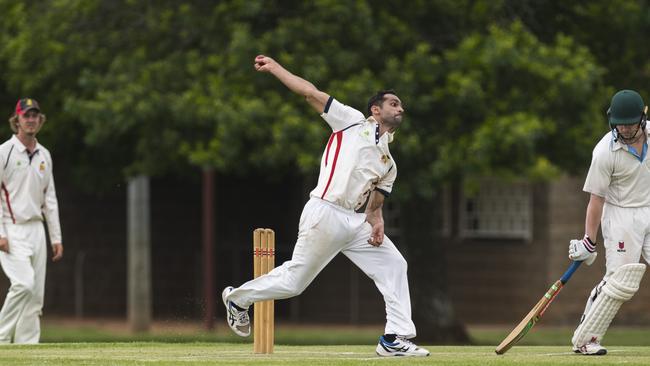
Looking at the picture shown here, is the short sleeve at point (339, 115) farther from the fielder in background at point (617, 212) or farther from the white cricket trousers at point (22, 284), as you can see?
the white cricket trousers at point (22, 284)

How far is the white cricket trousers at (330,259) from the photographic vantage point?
10.5 m

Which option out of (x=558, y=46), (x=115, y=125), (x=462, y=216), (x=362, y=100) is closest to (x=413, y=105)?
(x=362, y=100)

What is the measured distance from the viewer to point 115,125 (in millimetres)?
18828

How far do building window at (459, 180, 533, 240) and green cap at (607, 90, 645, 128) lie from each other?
1414 cm

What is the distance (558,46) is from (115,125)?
5700 millimetres

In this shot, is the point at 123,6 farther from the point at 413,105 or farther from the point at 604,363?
the point at 604,363

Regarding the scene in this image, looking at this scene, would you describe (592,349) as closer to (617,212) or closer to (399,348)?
(617,212)

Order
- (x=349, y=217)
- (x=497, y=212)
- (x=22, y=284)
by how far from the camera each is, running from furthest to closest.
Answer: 1. (x=497, y=212)
2. (x=22, y=284)
3. (x=349, y=217)

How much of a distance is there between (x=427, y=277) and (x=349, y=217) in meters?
10.2

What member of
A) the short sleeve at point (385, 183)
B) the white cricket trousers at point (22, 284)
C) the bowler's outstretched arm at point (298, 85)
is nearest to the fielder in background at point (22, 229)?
the white cricket trousers at point (22, 284)

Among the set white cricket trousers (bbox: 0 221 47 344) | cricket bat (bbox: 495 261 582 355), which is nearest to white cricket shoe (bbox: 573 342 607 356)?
cricket bat (bbox: 495 261 582 355)

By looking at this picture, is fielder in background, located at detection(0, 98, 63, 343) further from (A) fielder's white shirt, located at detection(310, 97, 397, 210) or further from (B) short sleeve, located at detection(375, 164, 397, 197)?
(B) short sleeve, located at detection(375, 164, 397, 197)

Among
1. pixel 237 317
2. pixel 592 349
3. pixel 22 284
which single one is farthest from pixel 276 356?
pixel 22 284

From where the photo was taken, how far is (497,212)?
25328 mm
